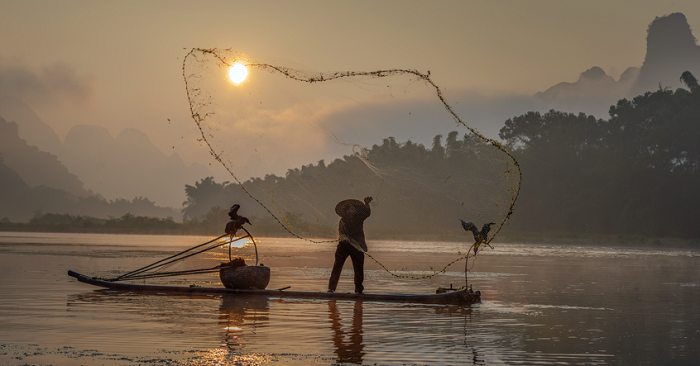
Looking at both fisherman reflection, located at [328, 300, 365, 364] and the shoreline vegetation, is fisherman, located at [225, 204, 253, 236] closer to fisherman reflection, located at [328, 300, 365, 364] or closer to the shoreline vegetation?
fisherman reflection, located at [328, 300, 365, 364]

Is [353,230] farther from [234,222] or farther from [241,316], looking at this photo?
[241,316]

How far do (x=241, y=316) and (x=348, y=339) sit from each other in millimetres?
3095

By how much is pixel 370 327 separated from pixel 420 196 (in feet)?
20.2

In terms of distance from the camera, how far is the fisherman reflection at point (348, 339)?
9.03 m

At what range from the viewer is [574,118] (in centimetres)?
10281

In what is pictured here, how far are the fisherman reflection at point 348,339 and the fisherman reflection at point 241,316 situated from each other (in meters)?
1.27

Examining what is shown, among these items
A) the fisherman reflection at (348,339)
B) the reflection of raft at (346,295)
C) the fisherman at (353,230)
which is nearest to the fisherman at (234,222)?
the reflection of raft at (346,295)

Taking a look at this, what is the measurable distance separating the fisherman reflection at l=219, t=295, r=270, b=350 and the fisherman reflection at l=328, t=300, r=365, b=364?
1267 millimetres

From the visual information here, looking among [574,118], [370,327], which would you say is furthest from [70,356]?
[574,118]

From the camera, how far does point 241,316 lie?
12742 mm

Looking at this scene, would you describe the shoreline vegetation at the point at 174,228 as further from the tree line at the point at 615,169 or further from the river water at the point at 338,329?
the river water at the point at 338,329

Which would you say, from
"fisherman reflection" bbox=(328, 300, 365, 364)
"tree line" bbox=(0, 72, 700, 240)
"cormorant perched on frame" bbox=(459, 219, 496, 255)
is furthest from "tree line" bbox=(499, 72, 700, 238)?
"fisherman reflection" bbox=(328, 300, 365, 364)

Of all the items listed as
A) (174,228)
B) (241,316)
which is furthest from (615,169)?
(241,316)

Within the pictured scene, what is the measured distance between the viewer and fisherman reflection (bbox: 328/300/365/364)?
29.6 ft
